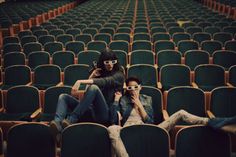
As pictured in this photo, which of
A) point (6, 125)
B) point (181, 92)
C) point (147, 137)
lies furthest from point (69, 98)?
point (181, 92)

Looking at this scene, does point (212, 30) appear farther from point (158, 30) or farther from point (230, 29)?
point (158, 30)

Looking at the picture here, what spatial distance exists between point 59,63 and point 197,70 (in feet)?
4.93

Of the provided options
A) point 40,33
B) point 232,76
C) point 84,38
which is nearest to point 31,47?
point 84,38

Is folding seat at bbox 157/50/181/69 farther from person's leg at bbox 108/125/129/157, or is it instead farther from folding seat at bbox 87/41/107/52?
person's leg at bbox 108/125/129/157

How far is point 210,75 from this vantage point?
2760 mm

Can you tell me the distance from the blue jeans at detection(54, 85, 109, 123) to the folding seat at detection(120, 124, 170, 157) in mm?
403

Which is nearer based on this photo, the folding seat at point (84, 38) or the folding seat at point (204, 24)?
the folding seat at point (84, 38)

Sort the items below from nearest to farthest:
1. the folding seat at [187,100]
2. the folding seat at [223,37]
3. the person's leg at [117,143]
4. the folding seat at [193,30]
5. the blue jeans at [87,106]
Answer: the person's leg at [117,143] → the blue jeans at [87,106] → the folding seat at [187,100] → the folding seat at [223,37] → the folding seat at [193,30]

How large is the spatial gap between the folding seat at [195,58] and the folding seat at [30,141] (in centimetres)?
194

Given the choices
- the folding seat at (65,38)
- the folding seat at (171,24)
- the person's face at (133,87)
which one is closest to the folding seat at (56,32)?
the folding seat at (65,38)

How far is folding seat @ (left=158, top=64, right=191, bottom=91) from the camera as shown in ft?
9.07

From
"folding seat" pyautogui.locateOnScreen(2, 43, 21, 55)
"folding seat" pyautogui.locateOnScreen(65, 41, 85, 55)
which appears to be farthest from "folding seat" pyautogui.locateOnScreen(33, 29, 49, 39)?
"folding seat" pyautogui.locateOnScreen(65, 41, 85, 55)

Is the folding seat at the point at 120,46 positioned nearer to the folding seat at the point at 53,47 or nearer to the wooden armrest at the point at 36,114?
the folding seat at the point at 53,47

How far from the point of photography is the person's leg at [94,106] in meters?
1.95
